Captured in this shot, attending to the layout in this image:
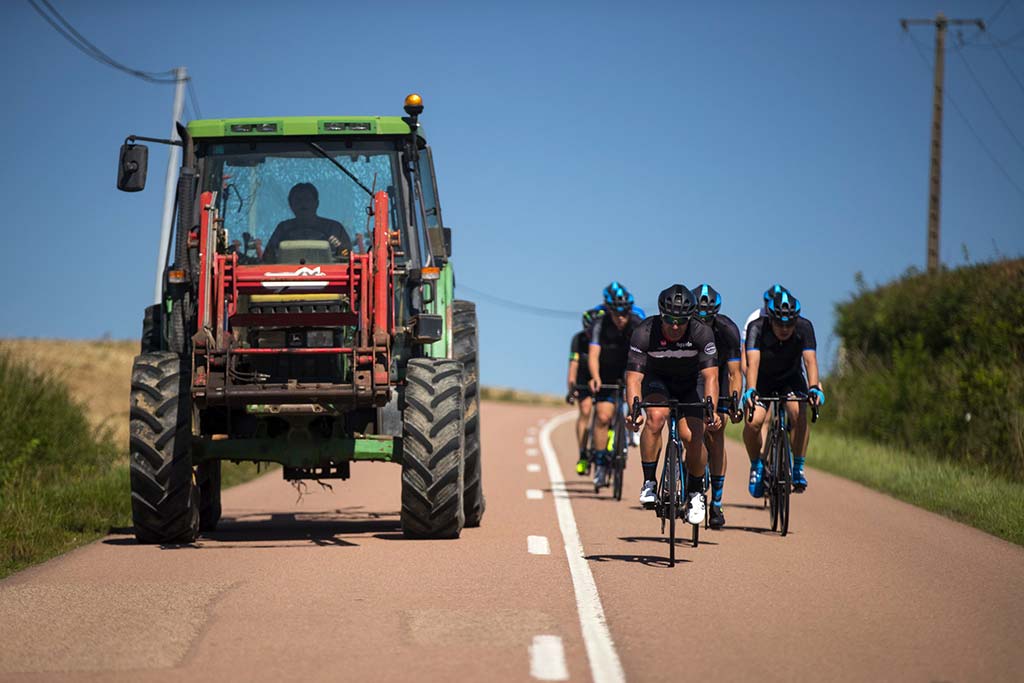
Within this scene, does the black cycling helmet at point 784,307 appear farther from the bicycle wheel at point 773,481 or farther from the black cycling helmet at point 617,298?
the black cycling helmet at point 617,298

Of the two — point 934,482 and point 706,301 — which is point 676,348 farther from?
point 934,482

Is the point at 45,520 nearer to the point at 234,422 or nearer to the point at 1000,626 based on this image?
the point at 234,422

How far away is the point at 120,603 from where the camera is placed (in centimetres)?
910

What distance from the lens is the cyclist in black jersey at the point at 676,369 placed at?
38.1ft

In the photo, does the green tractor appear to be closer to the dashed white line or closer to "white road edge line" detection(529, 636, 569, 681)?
the dashed white line

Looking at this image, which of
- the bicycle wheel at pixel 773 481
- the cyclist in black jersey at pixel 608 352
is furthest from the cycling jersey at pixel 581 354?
the bicycle wheel at pixel 773 481

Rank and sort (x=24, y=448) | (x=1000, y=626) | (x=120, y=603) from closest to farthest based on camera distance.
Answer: (x=1000, y=626), (x=120, y=603), (x=24, y=448)

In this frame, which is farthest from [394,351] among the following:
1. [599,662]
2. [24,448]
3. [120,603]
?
[24,448]

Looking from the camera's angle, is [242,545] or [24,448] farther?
[24,448]

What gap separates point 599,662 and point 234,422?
6.19m

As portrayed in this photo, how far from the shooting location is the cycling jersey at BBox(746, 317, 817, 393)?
45.6 ft

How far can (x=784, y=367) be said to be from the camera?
14094mm

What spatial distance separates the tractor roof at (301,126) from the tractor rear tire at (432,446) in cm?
210

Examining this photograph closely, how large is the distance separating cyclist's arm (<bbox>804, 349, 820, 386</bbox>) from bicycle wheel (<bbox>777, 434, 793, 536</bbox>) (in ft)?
1.85
